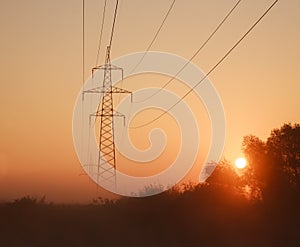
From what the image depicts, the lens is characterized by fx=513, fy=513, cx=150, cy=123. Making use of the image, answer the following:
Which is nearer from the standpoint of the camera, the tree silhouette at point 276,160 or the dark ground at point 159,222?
the dark ground at point 159,222

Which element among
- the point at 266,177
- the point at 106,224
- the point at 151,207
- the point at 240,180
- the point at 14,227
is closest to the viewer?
the point at 14,227

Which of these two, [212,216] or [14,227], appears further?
[212,216]

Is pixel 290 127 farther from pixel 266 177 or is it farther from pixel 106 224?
pixel 106 224

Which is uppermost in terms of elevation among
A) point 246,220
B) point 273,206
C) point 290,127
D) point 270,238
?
point 290,127

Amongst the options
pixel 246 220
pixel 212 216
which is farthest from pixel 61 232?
pixel 246 220

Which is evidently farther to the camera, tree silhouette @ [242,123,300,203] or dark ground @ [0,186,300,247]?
tree silhouette @ [242,123,300,203]

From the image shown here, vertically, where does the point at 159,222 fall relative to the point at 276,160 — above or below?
below

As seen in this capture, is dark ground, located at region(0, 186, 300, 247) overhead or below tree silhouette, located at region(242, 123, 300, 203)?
below

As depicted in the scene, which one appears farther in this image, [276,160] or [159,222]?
[276,160]

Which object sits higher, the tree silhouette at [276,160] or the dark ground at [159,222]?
the tree silhouette at [276,160]

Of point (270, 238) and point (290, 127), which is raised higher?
point (290, 127)

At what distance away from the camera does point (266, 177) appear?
4922cm

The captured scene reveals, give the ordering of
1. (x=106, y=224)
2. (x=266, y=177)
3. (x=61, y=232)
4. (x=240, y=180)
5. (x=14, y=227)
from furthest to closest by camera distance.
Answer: (x=240, y=180) < (x=266, y=177) < (x=106, y=224) < (x=14, y=227) < (x=61, y=232)

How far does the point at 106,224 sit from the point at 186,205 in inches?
203
